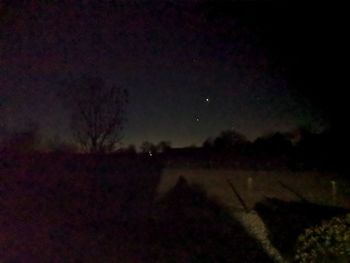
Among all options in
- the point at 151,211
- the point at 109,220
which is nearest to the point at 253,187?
the point at 151,211

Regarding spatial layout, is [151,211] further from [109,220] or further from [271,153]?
[271,153]

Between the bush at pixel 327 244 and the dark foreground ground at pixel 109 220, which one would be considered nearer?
the bush at pixel 327 244

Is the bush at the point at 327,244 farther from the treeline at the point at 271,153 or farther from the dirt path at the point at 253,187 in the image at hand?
the treeline at the point at 271,153

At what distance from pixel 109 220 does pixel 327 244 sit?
28.5ft

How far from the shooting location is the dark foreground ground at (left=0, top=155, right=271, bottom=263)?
11.9m

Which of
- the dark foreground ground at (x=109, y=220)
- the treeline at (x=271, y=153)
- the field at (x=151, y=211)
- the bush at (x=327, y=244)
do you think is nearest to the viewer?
the bush at (x=327, y=244)

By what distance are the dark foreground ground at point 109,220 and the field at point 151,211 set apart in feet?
0.08

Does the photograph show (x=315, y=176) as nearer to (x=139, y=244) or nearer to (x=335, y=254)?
(x=139, y=244)

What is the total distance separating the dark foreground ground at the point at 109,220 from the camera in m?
11.9

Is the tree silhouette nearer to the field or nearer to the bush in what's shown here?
the field

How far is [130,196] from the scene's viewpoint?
63.3 ft

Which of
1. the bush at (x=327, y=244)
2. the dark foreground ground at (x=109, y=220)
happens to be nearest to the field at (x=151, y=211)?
the dark foreground ground at (x=109, y=220)

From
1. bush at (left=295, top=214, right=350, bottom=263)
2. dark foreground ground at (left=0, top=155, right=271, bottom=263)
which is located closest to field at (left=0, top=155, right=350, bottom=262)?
dark foreground ground at (left=0, top=155, right=271, bottom=263)

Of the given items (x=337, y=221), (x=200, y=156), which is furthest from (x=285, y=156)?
(x=337, y=221)
